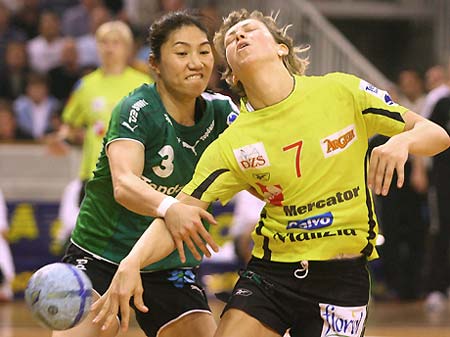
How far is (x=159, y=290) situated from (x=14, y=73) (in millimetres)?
8492

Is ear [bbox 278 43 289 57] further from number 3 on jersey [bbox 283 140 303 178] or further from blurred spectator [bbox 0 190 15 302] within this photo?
blurred spectator [bbox 0 190 15 302]

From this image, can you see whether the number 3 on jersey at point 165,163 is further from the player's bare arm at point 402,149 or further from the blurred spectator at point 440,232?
the blurred spectator at point 440,232

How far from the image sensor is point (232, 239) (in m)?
10.9

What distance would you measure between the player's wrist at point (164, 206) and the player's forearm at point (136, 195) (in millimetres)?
24

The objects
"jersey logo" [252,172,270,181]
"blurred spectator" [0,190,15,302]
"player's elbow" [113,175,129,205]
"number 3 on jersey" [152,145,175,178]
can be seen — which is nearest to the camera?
"jersey logo" [252,172,270,181]

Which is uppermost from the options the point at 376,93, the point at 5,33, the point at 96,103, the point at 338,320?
the point at 376,93

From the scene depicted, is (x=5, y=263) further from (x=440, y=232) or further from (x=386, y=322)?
(x=440, y=232)

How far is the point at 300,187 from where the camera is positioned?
14.5ft

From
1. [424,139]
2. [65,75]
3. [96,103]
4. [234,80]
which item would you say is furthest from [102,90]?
[424,139]

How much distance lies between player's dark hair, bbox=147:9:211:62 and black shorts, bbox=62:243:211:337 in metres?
1.02

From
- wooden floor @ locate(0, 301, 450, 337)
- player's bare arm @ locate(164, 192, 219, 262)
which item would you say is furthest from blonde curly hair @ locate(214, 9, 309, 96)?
wooden floor @ locate(0, 301, 450, 337)

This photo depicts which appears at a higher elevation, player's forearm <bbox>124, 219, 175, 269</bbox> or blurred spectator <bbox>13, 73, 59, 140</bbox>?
player's forearm <bbox>124, 219, 175, 269</bbox>

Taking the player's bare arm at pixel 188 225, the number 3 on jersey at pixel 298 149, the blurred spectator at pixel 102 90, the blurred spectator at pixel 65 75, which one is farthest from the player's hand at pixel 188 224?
the blurred spectator at pixel 65 75

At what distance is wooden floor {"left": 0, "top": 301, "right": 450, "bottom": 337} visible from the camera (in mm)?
8516
